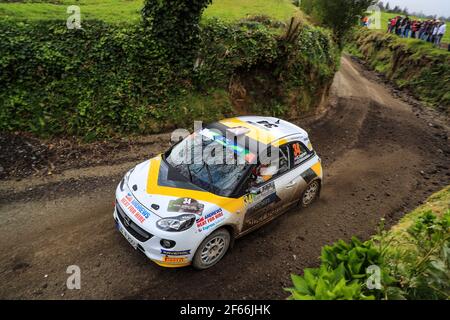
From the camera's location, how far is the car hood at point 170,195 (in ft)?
18.5

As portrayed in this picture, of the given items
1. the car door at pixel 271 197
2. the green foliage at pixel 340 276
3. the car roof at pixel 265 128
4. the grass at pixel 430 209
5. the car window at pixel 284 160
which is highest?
the car roof at pixel 265 128

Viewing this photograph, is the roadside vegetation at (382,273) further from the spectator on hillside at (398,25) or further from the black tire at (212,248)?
the spectator on hillside at (398,25)

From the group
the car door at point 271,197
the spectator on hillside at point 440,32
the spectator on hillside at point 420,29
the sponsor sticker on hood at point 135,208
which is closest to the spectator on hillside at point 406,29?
the spectator on hillside at point 420,29

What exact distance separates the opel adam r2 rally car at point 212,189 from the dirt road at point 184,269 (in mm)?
409

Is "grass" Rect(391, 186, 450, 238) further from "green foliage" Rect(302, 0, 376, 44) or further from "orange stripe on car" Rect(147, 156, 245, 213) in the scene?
"green foliage" Rect(302, 0, 376, 44)

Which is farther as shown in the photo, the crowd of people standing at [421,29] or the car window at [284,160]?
the crowd of people standing at [421,29]

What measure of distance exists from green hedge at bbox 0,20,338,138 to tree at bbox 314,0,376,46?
6.78m

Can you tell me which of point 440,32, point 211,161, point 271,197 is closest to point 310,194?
point 271,197

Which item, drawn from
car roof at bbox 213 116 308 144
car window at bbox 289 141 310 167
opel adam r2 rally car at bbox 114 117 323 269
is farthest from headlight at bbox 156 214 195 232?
car window at bbox 289 141 310 167

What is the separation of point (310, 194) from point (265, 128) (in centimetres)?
193

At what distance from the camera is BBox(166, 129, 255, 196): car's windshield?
6.17 m

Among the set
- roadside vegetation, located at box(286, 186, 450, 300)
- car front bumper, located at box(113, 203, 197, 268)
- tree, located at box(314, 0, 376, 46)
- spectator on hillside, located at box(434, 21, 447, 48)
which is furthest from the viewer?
spectator on hillside, located at box(434, 21, 447, 48)
